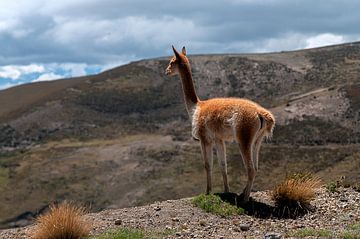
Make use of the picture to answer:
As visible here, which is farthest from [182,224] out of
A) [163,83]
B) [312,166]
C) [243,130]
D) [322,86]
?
[163,83]

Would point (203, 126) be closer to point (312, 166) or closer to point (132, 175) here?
point (312, 166)

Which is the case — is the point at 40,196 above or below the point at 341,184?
below

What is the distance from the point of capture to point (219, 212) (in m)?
13.5

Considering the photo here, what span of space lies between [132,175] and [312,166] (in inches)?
671

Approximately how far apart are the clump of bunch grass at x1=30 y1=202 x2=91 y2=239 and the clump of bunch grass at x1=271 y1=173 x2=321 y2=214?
4234 mm

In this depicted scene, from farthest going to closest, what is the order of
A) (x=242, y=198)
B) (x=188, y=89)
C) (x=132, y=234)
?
1. (x=188, y=89)
2. (x=242, y=198)
3. (x=132, y=234)

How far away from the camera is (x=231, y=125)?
44.4ft

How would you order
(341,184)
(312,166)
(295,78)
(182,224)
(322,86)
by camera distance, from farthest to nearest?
(295,78) → (322,86) → (312,166) → (341,184) → (182,224)

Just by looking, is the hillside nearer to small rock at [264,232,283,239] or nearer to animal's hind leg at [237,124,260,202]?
animal's hind leg at [237,124,260,202]

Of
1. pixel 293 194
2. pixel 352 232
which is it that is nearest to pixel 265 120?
pixel 293 194

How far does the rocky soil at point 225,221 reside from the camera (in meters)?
12.1

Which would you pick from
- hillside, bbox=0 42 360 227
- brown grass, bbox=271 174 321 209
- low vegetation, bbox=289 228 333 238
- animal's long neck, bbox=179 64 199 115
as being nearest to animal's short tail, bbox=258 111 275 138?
brown grass, bbox=271 174 321 209

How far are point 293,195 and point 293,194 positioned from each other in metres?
0.02

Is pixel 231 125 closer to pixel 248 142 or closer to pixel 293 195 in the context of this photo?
pixel 248 142
